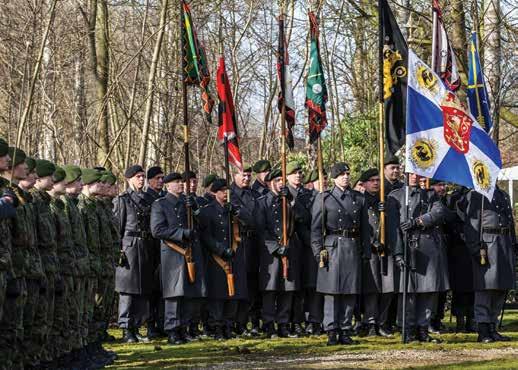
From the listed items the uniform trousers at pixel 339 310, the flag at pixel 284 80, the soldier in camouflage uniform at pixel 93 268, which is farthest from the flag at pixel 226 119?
the soldier in camouflage uniform at pixel 93 268

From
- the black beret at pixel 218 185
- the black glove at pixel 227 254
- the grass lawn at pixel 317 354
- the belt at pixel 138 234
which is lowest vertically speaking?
the grass lawn at pixel 317 354

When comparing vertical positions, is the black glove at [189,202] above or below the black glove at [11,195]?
above

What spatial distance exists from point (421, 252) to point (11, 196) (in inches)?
259

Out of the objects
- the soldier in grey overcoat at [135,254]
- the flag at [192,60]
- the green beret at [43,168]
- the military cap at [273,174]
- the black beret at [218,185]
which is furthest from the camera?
the military cap at [273,174]

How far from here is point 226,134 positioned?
16.4m

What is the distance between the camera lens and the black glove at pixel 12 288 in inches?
408

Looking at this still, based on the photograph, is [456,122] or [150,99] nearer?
[456,122]

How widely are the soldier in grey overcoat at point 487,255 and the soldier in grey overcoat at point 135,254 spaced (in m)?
4.17

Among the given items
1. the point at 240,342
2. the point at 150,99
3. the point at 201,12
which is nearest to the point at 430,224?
the point at 240,342

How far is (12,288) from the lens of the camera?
1039 centimetres

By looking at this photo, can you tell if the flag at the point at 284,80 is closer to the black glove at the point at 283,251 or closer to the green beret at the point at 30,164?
the black glove at the point at 283,251

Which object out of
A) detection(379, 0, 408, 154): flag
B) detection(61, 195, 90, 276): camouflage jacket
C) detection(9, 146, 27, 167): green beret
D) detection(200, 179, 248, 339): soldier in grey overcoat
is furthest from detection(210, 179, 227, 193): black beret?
detection(9, 146, 27, 167): green beret

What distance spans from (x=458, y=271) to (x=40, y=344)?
6753mm

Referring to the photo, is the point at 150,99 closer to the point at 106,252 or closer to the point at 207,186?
the point at 207,186
